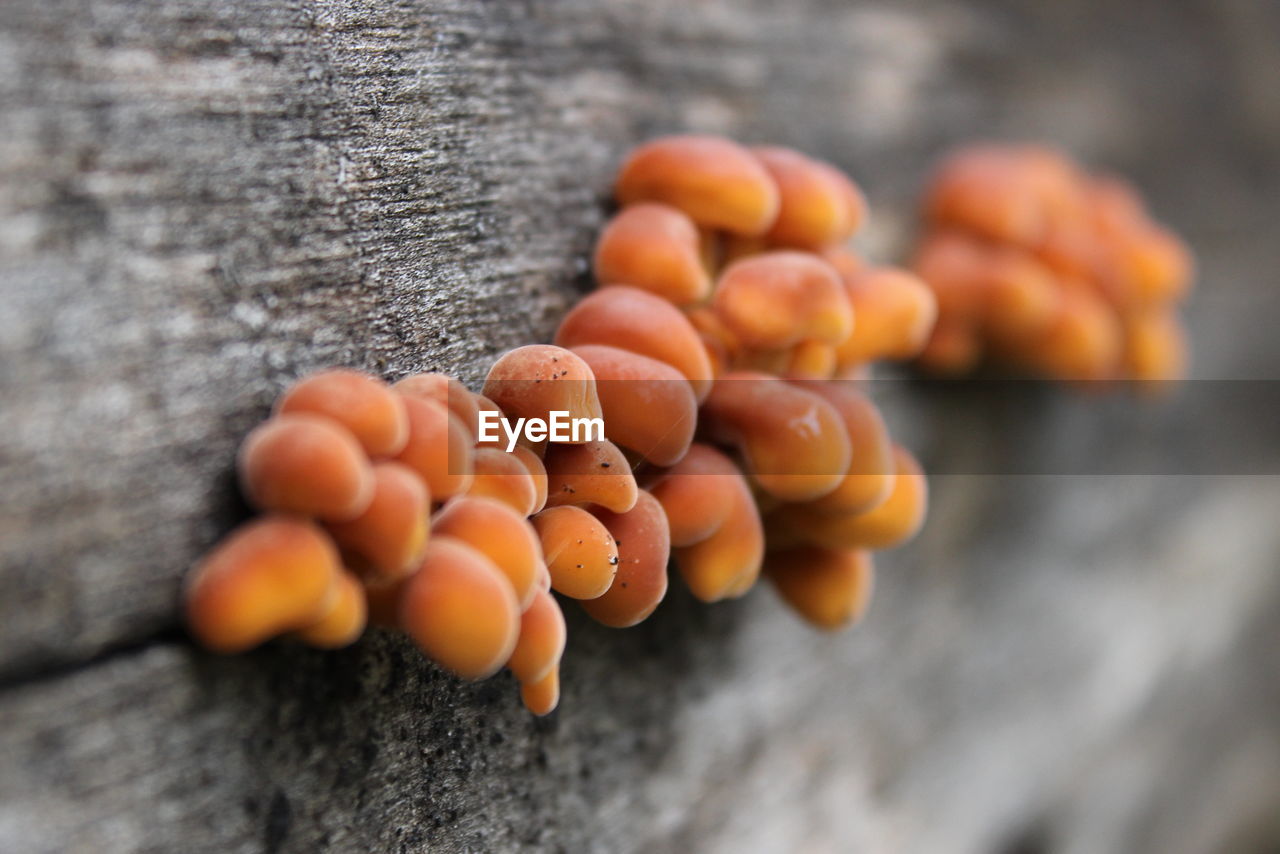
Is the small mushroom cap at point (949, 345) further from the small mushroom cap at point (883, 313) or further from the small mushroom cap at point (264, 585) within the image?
the small mushroom cap at point (264, 585)

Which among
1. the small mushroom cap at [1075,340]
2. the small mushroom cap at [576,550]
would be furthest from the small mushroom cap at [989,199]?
the small mushroom cap at [576,550]

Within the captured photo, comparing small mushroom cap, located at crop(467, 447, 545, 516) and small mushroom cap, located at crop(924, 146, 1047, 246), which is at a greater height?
small mushroom cap, located at crop(467, 447, 545, 516)

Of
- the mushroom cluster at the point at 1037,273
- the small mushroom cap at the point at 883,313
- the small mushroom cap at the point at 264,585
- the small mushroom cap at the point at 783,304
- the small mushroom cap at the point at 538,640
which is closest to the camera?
the small mushroom cap at the point at 264,585

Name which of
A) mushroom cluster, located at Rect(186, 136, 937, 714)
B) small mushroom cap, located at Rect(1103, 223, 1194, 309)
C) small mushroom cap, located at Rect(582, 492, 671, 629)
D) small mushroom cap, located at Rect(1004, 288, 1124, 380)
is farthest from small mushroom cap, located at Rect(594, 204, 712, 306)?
small mushroom cap, located at Rect(1103, 223, 1194, 309)

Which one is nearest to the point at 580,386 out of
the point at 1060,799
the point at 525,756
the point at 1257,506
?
the point at 525,756

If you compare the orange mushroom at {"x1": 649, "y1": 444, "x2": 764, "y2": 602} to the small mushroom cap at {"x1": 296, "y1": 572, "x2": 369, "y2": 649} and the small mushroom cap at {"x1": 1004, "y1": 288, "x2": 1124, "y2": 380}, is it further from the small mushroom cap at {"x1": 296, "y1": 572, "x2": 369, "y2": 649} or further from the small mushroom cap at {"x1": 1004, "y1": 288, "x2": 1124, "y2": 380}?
the small mushroom cap at {"x1": 1004, "y1": 288, "x2": 1124, "y2": 380}

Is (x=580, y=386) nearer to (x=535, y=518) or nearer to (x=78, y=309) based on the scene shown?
(x=535, y=518)

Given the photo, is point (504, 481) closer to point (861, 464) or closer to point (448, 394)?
point (448, 394)
